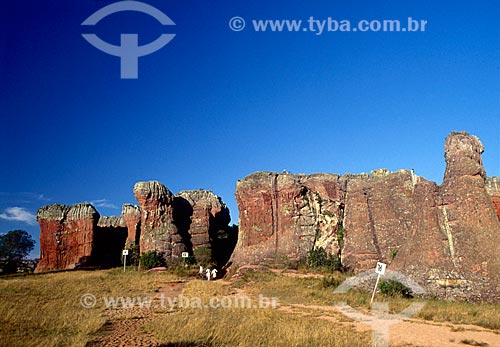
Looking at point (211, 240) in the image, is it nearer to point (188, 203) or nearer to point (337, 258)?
point (188, 203)

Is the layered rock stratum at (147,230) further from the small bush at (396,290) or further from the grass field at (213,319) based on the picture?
the small bush at (396,290)

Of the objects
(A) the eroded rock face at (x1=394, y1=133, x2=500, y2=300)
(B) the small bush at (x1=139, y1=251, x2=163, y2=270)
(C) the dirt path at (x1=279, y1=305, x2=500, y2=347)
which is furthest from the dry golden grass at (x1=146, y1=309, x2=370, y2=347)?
(B) the small bush at (x1=139, y1=251, x2=163, y2=270)

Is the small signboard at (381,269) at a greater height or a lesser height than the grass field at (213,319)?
greater

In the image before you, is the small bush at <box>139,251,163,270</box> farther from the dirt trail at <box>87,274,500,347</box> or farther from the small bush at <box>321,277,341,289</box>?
the dirt trail at <box>87,274,500,347</box>

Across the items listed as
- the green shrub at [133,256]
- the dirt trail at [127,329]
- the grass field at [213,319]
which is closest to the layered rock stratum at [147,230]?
the green shrub at [133,256]

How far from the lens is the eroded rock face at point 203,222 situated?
40.1 metres

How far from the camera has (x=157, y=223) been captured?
1500 inches

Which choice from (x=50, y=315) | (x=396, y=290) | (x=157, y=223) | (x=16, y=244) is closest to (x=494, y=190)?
(x=396, y=290)

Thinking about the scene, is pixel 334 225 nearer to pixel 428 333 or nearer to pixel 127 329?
pixel 428 333

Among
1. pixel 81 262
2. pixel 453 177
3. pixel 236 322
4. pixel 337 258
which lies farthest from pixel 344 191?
pixel 81 262

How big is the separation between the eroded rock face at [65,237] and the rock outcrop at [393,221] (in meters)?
19.1

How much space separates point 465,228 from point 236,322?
1291cm

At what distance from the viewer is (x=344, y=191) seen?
110 feet

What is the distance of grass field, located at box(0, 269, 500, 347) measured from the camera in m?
9.99
